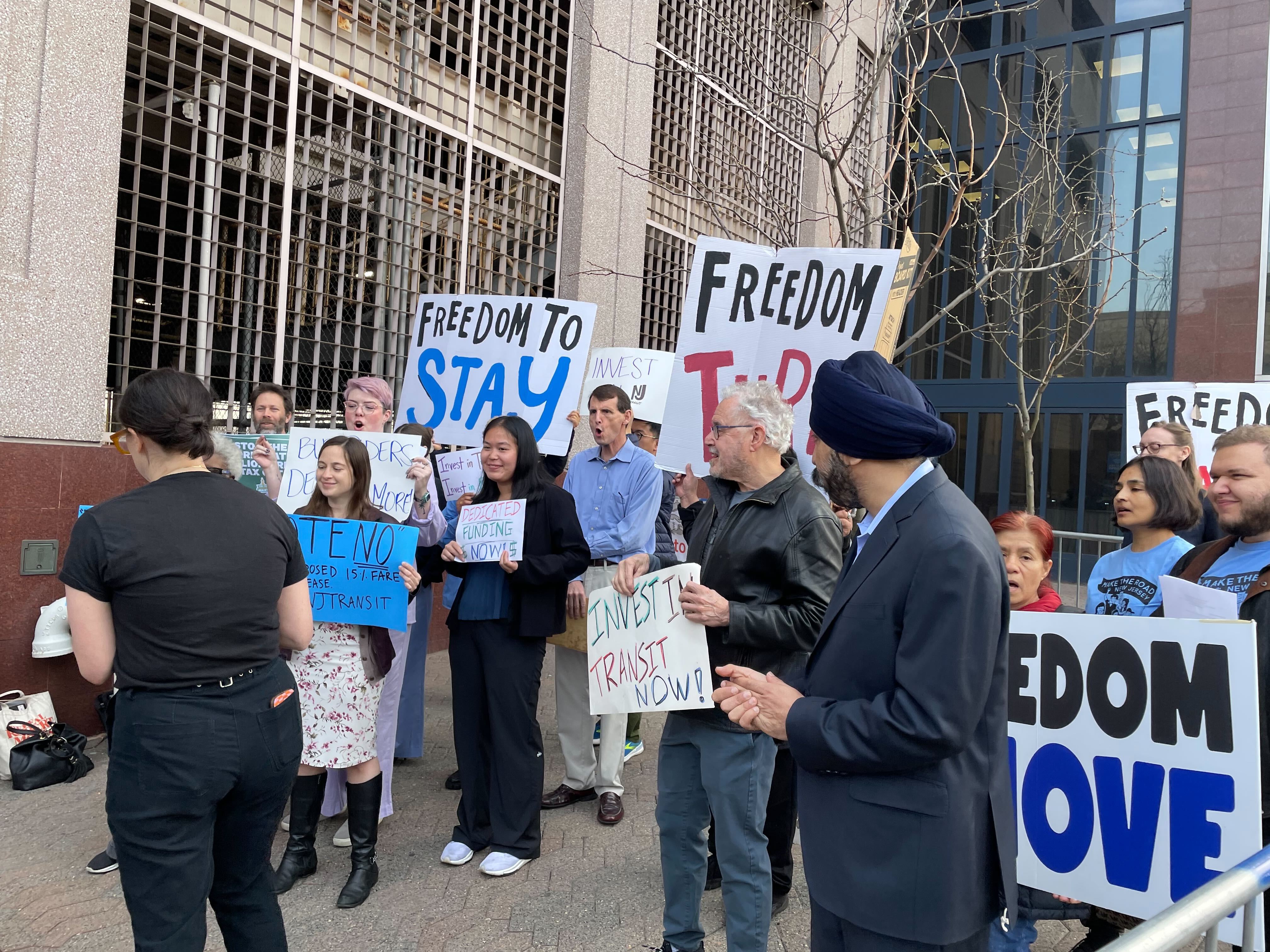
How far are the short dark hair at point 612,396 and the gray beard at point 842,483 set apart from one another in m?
3.21

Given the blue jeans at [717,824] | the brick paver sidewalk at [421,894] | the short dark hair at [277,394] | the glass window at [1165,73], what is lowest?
the brick paver sidewalk at [421,894]

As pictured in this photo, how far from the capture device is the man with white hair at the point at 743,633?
314 centimetres

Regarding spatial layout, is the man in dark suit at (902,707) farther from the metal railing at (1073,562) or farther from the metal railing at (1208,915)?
the metal railing at (1073,562)

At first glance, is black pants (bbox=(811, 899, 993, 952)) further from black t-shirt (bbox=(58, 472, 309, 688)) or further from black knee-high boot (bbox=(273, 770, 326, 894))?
black knee-high boot (bbox=(273, 770, 326, 894))

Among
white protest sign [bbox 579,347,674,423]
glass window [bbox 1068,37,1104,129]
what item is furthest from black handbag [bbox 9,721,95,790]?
glass window [bbox 1068,37,1104,129]

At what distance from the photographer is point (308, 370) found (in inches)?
298

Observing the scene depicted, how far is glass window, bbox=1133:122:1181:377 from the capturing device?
16156mm

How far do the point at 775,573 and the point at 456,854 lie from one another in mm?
2104

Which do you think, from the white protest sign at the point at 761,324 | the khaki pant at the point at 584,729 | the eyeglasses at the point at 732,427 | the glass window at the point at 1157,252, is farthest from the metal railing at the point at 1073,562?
the eyeglasses at the point at 732,427

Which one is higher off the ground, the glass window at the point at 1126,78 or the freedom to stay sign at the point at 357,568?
the glass window at the point at 1126,78

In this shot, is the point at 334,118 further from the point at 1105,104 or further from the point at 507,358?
the point at 1105,104

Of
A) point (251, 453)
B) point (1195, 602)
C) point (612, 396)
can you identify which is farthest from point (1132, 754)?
point (251, 453)

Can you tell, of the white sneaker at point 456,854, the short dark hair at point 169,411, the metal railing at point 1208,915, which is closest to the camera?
the metal railing at point 1208,915

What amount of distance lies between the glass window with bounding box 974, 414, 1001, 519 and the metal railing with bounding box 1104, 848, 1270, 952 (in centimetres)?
1668
